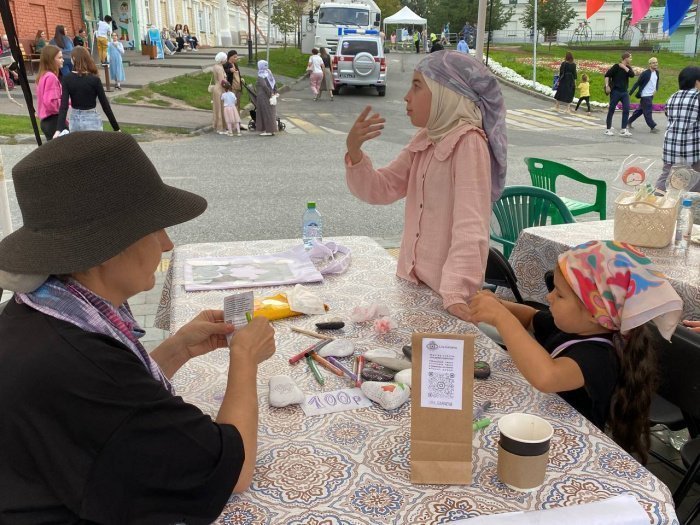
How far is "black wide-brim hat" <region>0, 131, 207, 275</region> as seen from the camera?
1097 millimetres

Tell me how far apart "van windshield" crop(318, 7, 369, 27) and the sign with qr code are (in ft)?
79.1

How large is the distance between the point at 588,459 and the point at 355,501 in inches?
22.4

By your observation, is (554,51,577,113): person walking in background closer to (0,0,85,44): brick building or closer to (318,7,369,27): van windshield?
(318,7,369,27): van windshield

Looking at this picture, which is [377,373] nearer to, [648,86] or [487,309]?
[487,309]

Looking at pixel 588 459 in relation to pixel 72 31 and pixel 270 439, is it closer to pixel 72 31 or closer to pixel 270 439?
pixel 270 439

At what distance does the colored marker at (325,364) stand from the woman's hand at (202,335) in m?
0.29

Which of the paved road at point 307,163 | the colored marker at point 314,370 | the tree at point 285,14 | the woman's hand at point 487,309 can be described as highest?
the tree at point 285,14

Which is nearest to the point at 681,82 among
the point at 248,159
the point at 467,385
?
the point at 248,159

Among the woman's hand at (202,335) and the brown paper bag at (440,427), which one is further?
the woman's hand at (202,335)

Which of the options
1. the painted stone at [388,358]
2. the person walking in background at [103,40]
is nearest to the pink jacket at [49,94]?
the painted stone at [388,358]

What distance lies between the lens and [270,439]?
1517mm

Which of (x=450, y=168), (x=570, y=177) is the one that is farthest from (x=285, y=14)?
(x=450, y=168)

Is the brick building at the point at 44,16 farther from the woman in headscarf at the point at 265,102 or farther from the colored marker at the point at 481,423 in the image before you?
the colored marker at the point at 481,423

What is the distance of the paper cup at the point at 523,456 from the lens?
4.26 ft
